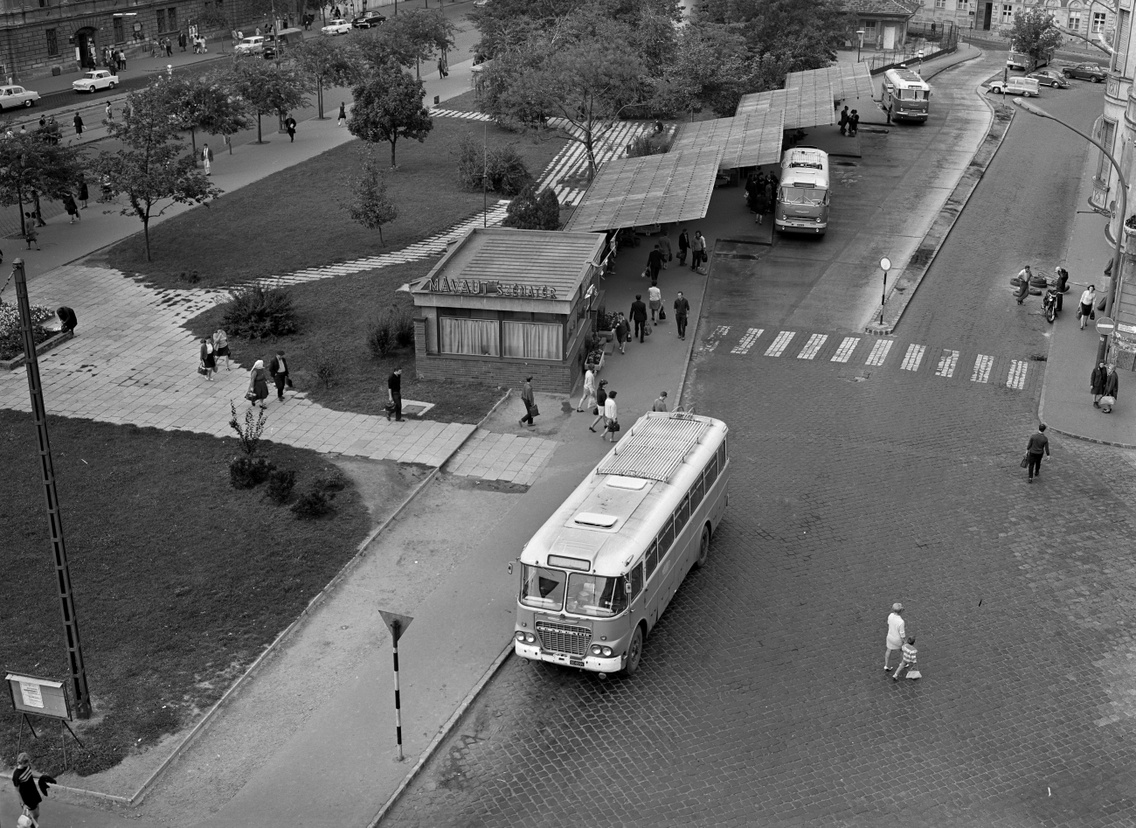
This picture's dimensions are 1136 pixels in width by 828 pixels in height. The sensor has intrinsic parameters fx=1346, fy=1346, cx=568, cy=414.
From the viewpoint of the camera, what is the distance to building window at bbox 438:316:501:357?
121ft

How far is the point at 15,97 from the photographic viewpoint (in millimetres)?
75000

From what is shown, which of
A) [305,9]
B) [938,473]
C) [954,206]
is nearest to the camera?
[938,473]

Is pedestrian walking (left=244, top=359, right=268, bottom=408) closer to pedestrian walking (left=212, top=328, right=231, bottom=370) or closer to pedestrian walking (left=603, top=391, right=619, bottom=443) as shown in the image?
pedestrian walking (left=212, top=328, right=231, bottom=370)

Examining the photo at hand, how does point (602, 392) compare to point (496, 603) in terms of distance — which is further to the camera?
point (602, 392)

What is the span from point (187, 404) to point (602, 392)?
11.1 m

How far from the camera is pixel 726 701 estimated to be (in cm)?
2261

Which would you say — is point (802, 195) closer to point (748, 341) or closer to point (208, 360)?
point (748, 341)

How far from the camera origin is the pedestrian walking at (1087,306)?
1635 inches

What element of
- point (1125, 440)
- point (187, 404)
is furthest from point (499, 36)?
point (1125, 440)

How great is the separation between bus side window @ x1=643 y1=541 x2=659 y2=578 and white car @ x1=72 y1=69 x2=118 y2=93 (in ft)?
227

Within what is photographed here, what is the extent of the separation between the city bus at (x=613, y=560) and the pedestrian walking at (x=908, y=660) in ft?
14.1

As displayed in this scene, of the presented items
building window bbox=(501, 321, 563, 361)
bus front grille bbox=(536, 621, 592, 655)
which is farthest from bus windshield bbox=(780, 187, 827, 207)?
bus front grille bbox=(536, 621, 592, 655)

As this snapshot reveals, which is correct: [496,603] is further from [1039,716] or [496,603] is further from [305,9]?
[305,9]

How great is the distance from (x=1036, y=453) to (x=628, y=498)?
11.5 meters
